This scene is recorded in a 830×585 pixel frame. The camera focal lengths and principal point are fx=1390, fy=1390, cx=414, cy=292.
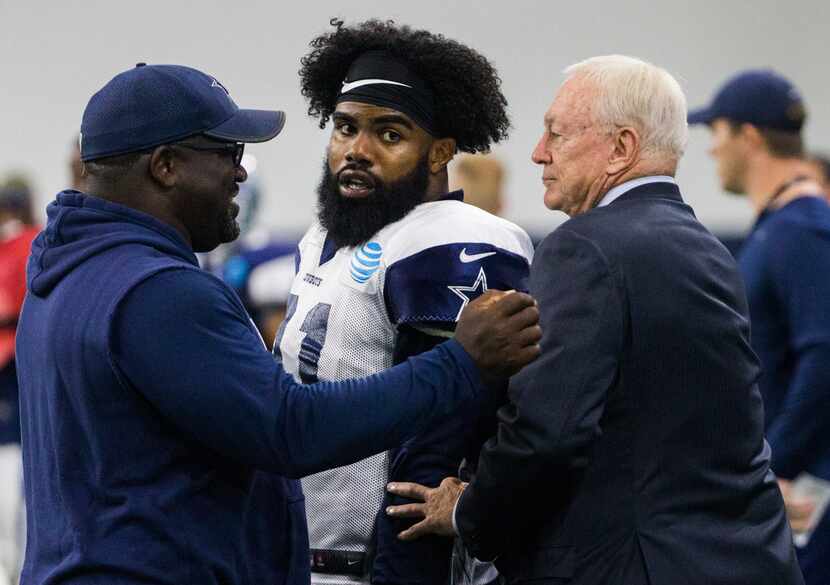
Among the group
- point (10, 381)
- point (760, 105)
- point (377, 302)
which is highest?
point (760, 105)

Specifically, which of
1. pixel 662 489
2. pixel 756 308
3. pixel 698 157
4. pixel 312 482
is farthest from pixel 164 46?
pixel 662 489

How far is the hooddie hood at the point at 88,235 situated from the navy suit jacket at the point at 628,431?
0.61 meters

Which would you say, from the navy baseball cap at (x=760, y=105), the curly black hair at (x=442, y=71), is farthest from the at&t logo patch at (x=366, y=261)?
the navy baseball cap at (x=760, y=105)

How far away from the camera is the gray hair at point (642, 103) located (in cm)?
244

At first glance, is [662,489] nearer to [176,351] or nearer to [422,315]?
[422,315]

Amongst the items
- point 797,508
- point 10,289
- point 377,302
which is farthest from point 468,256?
point 10,289

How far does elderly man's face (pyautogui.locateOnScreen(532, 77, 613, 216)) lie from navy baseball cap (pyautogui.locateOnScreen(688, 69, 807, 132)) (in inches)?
64.9

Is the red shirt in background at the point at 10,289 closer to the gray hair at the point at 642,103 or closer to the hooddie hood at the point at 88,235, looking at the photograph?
the hooddie hood at the point at 88,235

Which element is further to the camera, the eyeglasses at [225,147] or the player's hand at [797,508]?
the player's hand at [797,508]

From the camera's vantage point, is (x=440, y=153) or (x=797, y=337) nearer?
(x=440, y=153)

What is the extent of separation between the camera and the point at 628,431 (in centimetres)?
229

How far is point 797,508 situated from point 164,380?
2.21 m

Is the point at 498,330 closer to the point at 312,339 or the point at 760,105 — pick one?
the point at 312,339

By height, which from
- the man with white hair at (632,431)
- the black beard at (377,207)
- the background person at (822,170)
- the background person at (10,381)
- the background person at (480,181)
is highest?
the black beard at (377,207)
